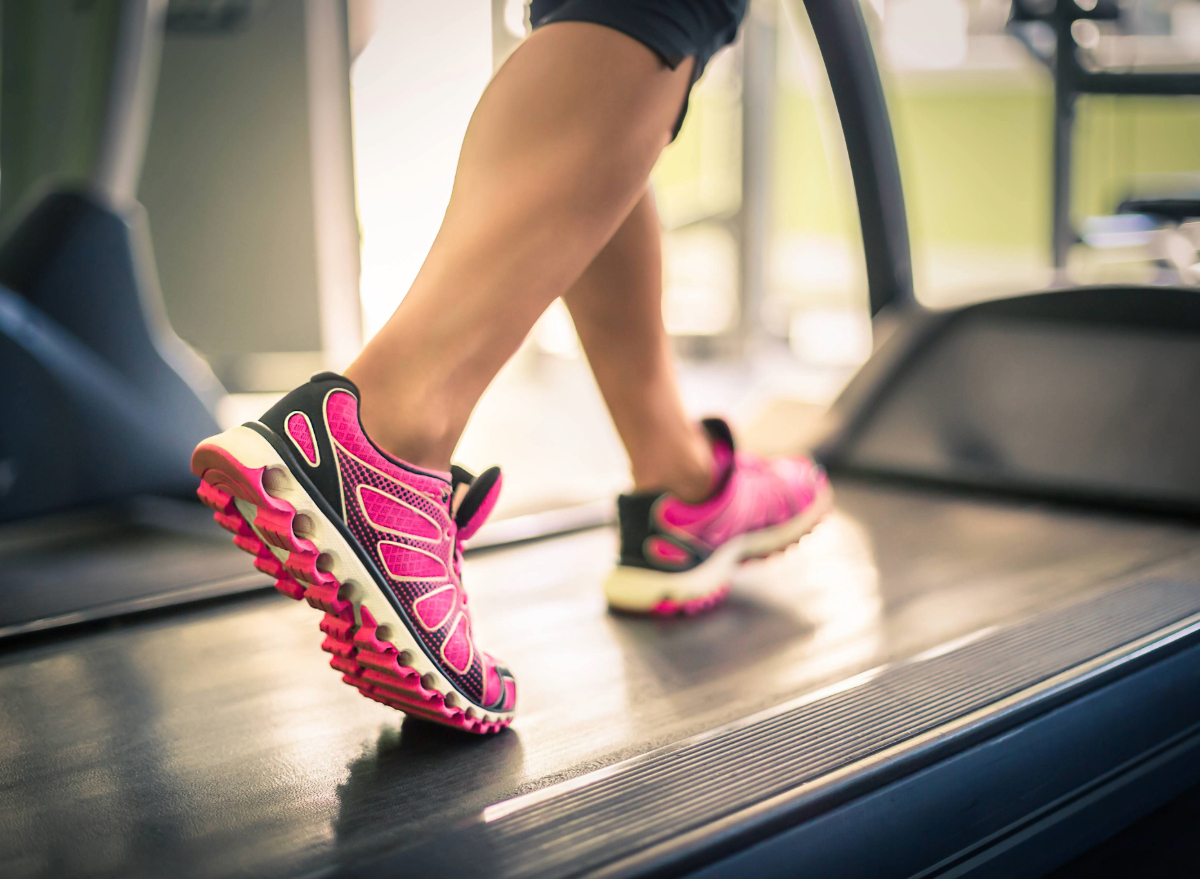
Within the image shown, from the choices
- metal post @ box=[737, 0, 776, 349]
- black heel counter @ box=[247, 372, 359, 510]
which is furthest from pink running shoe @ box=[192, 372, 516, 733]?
metal post @ box=[737, 0, 776, 349]

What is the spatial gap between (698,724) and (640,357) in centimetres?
40

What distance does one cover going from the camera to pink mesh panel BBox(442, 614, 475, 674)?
72 centimetres

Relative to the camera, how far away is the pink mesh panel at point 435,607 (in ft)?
2.32

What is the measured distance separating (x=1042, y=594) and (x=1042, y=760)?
1.24 feet

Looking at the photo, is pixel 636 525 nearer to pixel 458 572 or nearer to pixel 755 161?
pixel 458 572

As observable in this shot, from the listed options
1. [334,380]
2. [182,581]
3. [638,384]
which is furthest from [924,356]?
[334,380]

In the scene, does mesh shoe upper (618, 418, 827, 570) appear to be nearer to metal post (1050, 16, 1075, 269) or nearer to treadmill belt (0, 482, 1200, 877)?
treadmill belt (0, 482, 1200, 877)

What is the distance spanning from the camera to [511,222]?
2.36ft

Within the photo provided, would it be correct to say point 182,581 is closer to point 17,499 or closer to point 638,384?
point 17,499

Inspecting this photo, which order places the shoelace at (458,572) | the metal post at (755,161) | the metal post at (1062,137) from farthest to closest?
1. the metal post at (755,161)
2. the metal post at (1062,137)
3. the shoelace at (458,572)

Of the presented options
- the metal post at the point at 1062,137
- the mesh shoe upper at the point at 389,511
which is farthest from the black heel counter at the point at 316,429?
the metal post at the point at 1062,137

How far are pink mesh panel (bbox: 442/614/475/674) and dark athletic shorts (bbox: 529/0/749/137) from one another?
424mm

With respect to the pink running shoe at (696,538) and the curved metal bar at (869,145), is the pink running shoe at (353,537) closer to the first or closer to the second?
the pink running shoe at (696,538)

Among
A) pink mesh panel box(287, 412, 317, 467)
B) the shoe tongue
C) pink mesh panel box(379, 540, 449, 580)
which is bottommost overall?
pink mesh panel box(379, 540, 449, 580)
